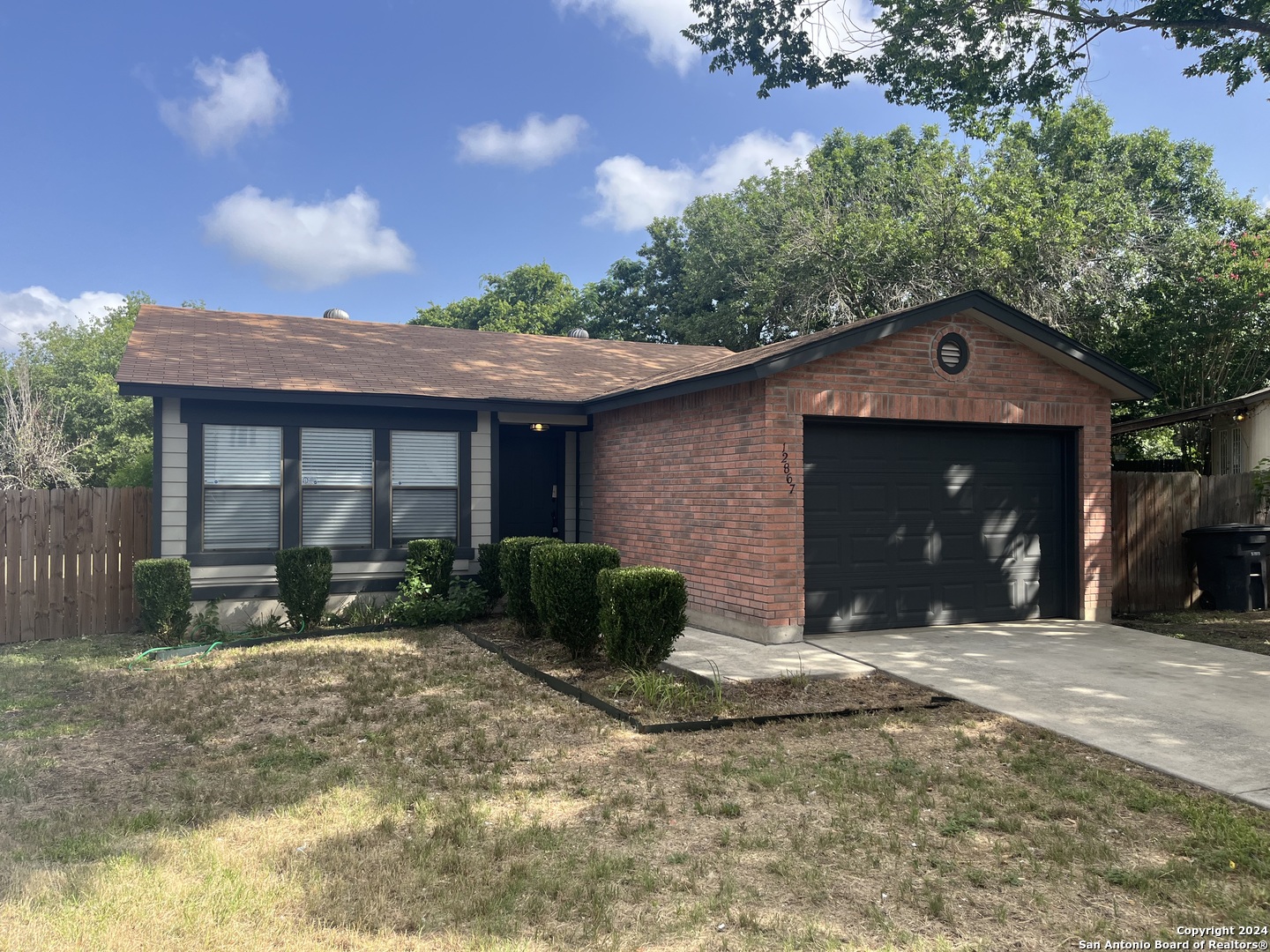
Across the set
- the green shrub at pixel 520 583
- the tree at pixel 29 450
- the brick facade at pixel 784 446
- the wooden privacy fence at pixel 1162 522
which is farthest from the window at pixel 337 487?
the tree at pixel 29 450

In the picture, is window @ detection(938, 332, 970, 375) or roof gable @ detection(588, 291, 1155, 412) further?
window @ detection(938, 332, 970, 375)

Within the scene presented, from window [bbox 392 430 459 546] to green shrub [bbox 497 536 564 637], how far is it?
2.25 metres

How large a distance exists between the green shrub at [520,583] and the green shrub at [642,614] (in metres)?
2.20

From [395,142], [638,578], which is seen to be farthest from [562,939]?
[395,142]

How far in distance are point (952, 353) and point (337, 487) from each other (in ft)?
25.7

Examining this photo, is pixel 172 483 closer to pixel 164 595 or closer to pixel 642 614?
pixel 164 595

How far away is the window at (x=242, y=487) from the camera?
1066cm

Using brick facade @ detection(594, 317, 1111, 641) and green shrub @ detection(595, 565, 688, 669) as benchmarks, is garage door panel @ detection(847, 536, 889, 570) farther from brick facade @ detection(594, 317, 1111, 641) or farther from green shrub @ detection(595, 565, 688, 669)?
green shrub @ detection(595, 565, 688, 669)

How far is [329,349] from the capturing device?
42.9ft

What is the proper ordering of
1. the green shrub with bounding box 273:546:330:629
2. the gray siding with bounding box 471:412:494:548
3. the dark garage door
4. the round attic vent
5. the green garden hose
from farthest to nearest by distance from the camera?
the gray siding with bounding box 471:412:494:548, the green shrub with bounding box 273:546:330:629, the round attic vent, the dark garage door, the green garden hose

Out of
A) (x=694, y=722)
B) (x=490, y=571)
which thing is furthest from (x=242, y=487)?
(x=694, y=722)

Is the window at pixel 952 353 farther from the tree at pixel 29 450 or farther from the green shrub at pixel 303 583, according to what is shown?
the tree at pixel 29 450

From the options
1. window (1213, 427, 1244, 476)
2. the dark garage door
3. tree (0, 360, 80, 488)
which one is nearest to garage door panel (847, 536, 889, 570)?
the dark garage door

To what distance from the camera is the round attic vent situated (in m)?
9.88
